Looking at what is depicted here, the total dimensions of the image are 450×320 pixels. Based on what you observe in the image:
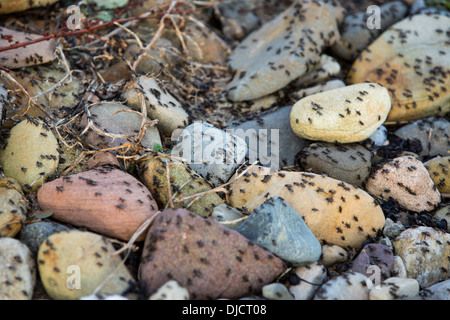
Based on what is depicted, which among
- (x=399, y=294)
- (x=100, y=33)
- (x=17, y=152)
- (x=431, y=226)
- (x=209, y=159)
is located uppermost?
(x=100, y=33)

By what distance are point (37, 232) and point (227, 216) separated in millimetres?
2034

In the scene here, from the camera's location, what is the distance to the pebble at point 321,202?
195 inches

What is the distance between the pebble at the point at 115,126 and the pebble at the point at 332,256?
259 centimetres

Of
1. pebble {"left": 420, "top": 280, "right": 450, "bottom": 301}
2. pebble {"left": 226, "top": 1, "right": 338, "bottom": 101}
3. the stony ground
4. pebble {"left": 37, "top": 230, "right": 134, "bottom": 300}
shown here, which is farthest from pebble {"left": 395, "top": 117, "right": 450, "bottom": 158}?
pebble {"left": 37, "top": 230, "right": 134, "bottom": 300}

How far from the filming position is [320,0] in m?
7.68

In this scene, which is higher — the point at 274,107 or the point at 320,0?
the point at 320,0

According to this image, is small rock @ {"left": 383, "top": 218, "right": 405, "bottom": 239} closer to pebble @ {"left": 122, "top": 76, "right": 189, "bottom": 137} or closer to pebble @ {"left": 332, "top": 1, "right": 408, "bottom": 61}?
pebble @ {"left": 122, "top": 76, "right": 189, "bottom": 137}

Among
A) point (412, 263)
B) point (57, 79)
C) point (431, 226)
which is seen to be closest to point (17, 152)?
point (57, 79)

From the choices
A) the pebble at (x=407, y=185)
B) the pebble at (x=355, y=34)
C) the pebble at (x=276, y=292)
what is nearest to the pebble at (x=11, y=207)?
the pebble at (x=276, y=292)

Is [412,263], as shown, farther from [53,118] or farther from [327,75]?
[53,118]

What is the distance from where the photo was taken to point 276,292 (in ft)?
12.9

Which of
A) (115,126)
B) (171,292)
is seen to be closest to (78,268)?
(171,292)

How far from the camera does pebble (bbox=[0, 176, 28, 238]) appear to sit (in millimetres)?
4172
